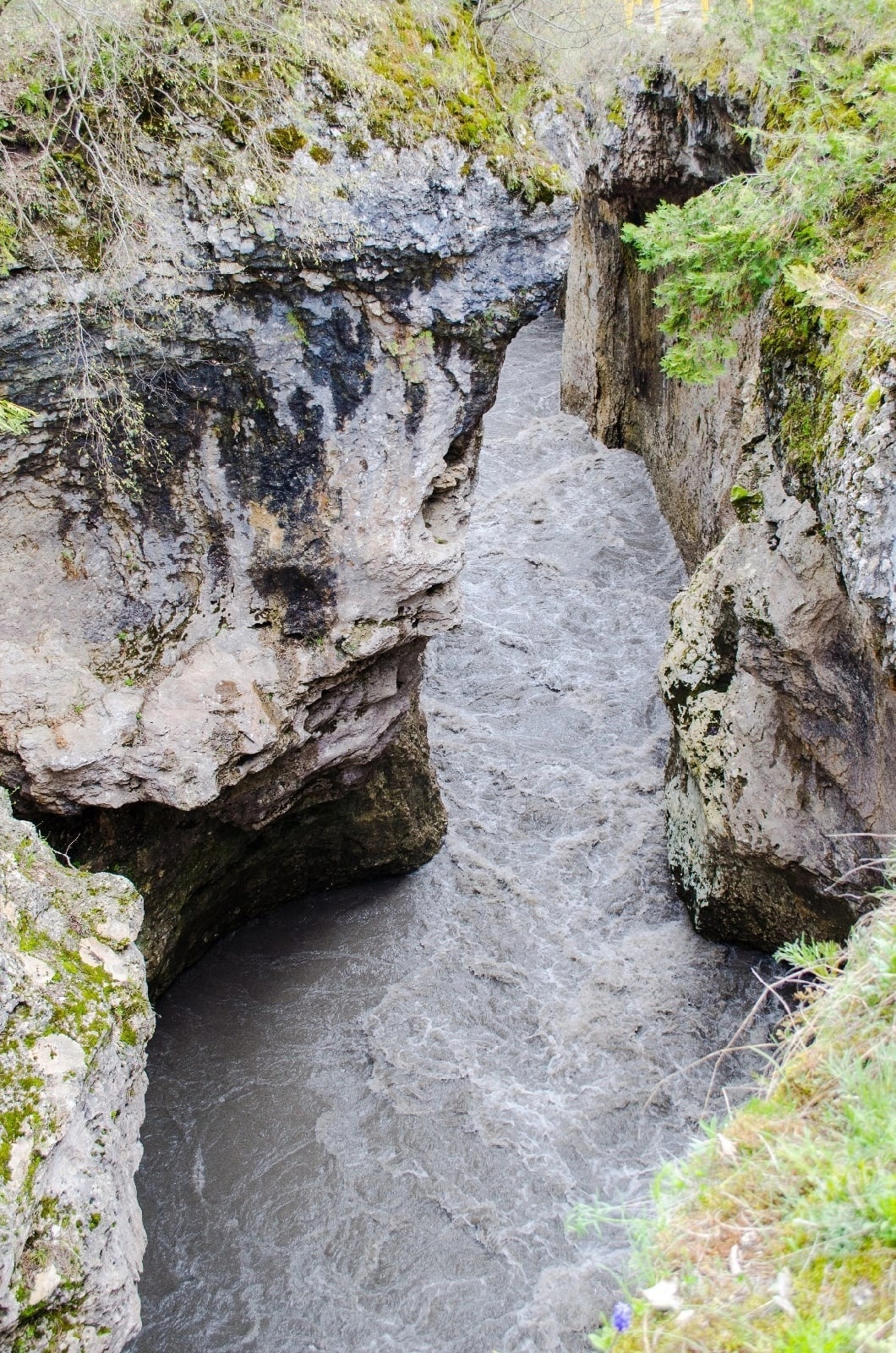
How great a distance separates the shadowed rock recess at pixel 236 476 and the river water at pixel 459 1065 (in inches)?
58.5

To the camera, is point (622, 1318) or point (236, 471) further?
point (236, 471)

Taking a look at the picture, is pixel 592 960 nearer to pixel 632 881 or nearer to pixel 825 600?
pixel 632 881

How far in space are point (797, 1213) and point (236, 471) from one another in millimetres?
4385

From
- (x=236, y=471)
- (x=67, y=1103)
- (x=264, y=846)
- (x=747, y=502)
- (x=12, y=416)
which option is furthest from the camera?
(x=264, y=846)

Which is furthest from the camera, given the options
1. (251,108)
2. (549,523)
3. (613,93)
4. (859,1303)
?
(549,523)

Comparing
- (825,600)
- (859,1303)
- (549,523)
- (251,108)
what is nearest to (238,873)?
(825,600)

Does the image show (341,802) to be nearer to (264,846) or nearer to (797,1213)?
(264,846)

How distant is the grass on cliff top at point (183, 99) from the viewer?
4.31 meters

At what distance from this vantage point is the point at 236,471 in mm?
5367

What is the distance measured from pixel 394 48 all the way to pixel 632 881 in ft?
19.8

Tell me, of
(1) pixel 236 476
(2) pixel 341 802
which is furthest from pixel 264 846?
(1) pixel 236 476

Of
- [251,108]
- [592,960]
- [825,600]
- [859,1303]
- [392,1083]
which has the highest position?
[251,108]

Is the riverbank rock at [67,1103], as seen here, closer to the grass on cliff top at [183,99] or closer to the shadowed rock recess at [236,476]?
the shadowed rock recess at [236,476]

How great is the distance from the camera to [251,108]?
459 centimetres
